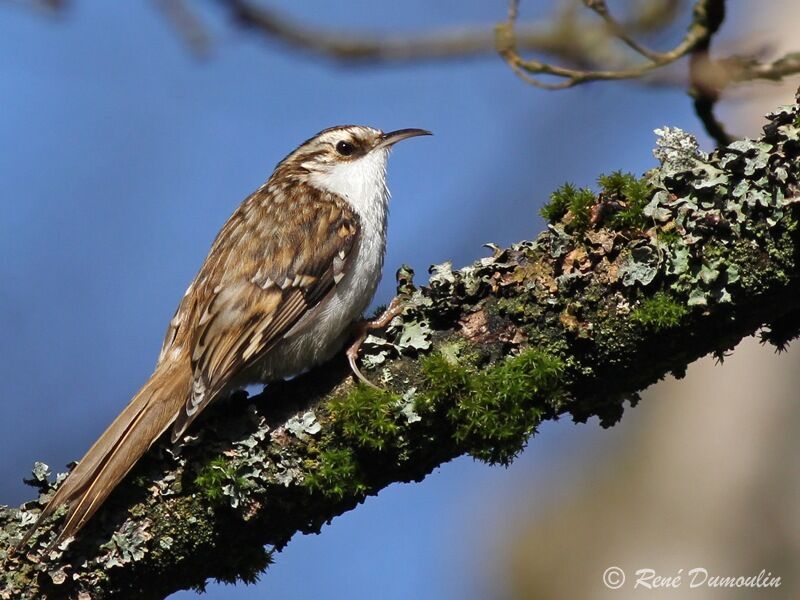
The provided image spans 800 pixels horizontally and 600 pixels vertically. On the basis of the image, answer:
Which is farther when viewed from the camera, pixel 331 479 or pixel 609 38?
pixel 609 38

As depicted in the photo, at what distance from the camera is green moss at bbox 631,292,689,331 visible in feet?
7.79

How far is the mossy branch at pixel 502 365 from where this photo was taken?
2387mm

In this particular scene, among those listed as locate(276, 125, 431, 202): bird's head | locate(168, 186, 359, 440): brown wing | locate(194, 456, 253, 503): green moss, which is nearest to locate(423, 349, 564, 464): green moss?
locate(194, 456, 253, 503): green moss

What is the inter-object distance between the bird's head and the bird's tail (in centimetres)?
112

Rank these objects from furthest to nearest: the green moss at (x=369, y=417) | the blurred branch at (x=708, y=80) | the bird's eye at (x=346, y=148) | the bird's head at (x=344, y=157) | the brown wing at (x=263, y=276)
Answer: the bird's eye at (x=346, y=148)
the bird's head at (x=344, y=157)
the brown wing at (x=263, y=276)
the blurred branch at (x=708, y=80)
the green moss at (x=369, y=417)

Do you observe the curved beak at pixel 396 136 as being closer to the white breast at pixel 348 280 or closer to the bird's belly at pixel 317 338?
the white breast at pixel 348 280

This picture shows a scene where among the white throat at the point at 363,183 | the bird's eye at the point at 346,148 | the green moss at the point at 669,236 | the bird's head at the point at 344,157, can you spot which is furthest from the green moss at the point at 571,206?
the bird's eye at the point at 346,148

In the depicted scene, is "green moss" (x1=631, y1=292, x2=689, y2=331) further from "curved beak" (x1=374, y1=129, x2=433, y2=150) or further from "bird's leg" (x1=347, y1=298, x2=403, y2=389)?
"curved beak" (x1=374, y1=129, x2=433, y2=150)

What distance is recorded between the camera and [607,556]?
5.79 m

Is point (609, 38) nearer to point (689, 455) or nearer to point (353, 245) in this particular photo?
point (353, 245)

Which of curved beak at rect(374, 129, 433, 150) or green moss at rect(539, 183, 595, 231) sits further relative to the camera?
curved beak at rect(374, 129, 433, 150)

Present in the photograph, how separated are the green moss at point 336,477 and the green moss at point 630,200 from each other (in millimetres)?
868

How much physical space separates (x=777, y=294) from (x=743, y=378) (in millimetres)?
3354

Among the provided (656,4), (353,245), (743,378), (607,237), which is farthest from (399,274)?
(743,378)
